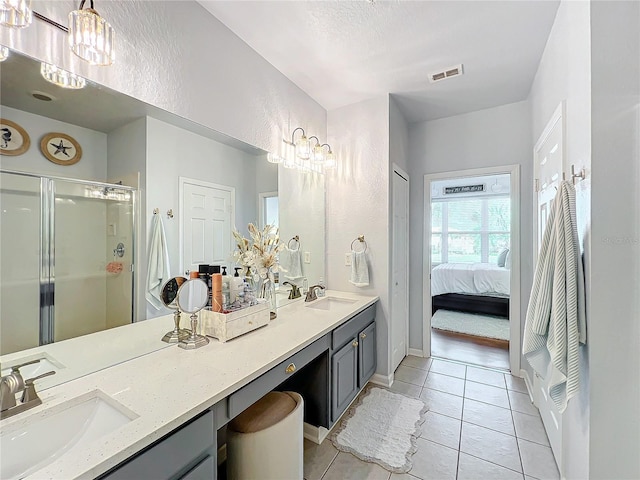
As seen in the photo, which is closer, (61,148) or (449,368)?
(61,148)

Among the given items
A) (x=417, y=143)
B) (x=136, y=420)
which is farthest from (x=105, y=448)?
(x=417, y=143)

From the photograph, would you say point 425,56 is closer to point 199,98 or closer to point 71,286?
point 199,98

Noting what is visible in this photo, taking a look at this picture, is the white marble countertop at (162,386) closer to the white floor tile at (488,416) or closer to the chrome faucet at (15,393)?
the chrome faucet at (15,393)


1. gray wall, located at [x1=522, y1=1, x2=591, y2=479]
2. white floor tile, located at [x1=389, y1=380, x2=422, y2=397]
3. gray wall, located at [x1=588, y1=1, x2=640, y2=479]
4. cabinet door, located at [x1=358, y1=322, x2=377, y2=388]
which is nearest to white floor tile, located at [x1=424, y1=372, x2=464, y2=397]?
white floor tile, located at [x1=389, y1=380, x2=422, y2=397]

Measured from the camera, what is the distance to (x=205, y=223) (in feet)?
5.53

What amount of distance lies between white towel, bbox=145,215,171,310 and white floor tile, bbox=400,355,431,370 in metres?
2.61

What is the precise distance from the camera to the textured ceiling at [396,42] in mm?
1651

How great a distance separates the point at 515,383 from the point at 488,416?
2.37 feet

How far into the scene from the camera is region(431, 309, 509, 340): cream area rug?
12.8ft

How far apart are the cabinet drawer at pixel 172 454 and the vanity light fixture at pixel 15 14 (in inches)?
56.4

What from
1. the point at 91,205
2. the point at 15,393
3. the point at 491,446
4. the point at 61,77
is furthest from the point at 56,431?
the point at 491,446

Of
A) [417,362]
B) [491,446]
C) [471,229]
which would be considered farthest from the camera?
[471,229]

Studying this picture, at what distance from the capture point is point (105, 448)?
0.75 meters

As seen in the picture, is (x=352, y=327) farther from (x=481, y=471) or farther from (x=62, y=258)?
(x=62, y=258)
